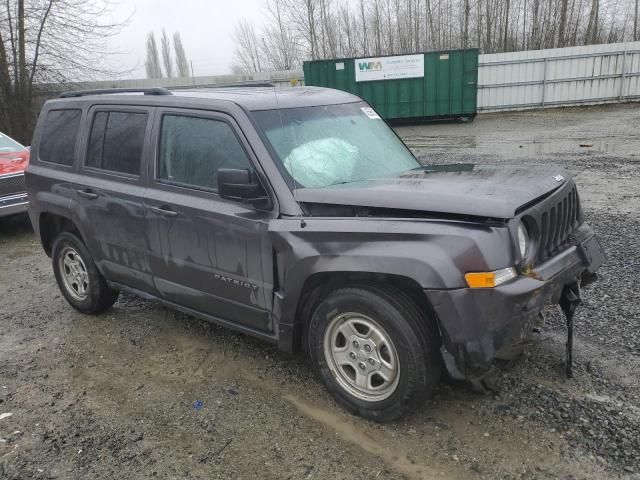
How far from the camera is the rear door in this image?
3.95 meters

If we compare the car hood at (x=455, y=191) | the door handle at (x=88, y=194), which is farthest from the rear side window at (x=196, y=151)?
the door handle at (x=88, y=194)

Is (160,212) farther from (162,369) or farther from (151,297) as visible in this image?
(162,369)

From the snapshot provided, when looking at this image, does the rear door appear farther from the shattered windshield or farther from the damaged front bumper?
the damaged front bumper

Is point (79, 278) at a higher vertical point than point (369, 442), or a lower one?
higher

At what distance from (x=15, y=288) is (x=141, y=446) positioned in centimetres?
382

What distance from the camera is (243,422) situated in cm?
319

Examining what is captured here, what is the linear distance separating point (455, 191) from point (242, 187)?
1.22 metres

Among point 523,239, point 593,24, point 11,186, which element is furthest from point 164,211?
point 593,24

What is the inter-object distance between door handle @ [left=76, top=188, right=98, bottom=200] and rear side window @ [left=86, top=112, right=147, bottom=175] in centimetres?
21

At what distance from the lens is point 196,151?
A: 3.63m

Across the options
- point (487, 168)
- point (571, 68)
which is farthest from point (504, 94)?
point (487, 168)

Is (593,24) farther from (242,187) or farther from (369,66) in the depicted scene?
(242,187)

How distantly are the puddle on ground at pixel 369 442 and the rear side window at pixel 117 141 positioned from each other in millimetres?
2157

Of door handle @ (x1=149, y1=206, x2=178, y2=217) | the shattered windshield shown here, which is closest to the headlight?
the shattered windshield
